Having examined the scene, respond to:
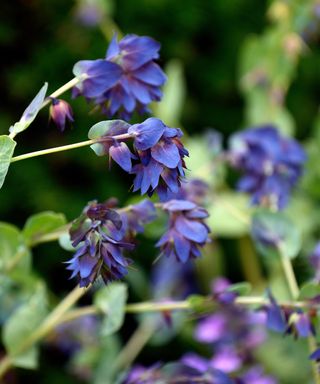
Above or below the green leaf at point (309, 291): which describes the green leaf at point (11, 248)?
above

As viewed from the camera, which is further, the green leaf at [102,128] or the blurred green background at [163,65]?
the blurred green background at [163,65]

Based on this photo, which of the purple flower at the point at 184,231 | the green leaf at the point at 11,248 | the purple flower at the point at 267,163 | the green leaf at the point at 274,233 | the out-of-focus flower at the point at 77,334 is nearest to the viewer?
the purple flower at the point at 184,231

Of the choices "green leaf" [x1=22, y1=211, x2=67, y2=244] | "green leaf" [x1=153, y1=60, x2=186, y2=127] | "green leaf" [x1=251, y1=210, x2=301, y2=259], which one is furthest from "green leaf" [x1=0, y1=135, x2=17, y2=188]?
"green leaf" [x1=153, y1=60, x2=186, y2=127]

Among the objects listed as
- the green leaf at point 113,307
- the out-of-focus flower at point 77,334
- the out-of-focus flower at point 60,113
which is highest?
the out-of-focus flower at point 60,113

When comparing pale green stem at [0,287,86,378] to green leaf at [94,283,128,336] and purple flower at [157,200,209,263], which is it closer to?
green leaf at [94,283,128,336]

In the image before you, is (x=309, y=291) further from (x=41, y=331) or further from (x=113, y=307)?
(x=41, y=331)

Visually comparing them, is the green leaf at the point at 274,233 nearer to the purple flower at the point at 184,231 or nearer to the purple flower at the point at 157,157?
the purple flower at the point at 184,231

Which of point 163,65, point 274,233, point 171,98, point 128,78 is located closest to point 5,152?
point 128,78

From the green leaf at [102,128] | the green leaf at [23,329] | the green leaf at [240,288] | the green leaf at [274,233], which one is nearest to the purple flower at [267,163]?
the green leaf at [274,233]
